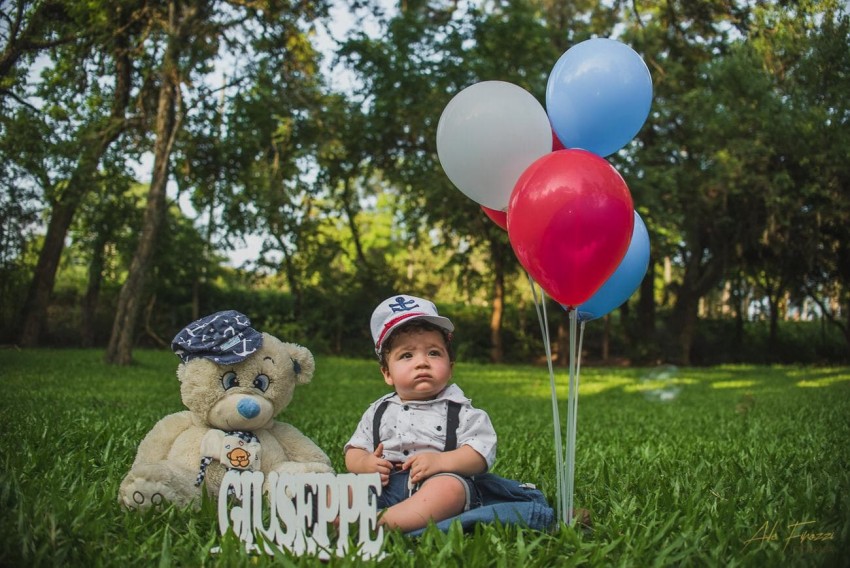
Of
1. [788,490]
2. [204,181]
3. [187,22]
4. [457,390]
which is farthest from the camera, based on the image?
[204,181]

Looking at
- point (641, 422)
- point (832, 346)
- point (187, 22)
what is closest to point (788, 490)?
point (641, 422)

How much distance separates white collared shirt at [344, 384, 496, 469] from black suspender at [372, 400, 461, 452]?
0.04 ft

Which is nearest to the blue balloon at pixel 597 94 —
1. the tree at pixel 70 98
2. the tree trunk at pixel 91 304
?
the tree at pixel 70 98

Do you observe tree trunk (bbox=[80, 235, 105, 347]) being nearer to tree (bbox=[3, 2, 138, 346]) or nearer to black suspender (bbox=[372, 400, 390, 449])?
tree (bbox=[3, 2, 138, 346])

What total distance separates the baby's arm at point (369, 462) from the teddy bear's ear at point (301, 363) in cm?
36

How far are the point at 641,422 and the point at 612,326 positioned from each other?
1593 cm

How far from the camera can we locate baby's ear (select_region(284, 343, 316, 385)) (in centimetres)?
268

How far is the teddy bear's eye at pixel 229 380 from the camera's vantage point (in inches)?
98.2

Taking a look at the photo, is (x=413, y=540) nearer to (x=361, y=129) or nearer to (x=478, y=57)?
(x=478, y=57)

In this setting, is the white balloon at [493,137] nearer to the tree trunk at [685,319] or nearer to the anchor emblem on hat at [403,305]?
the anchor emblem on hat at [403,305]

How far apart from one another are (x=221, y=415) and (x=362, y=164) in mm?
14807

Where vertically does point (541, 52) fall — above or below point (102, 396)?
above

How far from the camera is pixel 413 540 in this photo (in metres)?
2.17

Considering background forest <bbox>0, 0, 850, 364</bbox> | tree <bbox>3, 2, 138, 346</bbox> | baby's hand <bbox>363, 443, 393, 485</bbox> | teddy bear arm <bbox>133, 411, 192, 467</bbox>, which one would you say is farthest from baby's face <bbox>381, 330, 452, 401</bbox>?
tree <bbox>3, 2, 138, 346</bbox>
